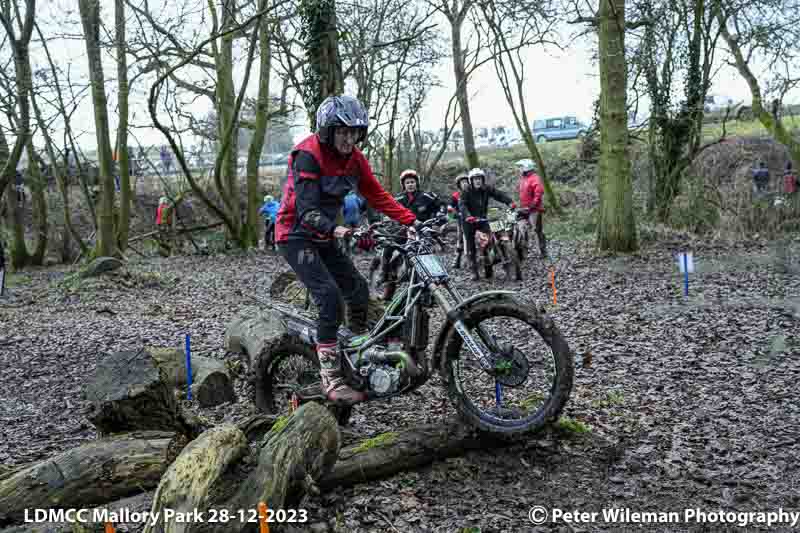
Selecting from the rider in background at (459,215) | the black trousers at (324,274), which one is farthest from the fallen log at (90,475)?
the rider in background at (459,215)

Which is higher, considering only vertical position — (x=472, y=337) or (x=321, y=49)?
(x=321, y=49)

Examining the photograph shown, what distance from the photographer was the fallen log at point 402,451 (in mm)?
4270

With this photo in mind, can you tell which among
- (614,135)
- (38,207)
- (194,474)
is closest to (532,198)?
(614,135)

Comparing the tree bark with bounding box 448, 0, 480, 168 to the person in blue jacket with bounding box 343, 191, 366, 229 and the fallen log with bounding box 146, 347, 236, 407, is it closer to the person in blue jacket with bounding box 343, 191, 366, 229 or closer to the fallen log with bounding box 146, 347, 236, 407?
the person in blue jacket with bounding box 343, 191, 366, 229

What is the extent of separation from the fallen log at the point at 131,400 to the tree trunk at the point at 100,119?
11.1 metres

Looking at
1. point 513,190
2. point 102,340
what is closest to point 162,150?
point 513,190

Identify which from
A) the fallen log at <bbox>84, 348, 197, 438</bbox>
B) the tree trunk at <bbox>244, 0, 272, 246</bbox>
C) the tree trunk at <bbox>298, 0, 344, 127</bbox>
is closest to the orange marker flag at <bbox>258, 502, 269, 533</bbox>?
the fallen log at <bbox>84, 348, 197, 438</bbox>

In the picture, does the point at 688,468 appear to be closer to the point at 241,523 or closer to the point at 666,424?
the point at 666,424

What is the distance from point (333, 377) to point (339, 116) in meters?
1.78

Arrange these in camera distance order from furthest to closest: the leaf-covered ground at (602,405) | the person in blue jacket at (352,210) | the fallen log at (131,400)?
the person in blue jacket at (352,210)
the fallen log at (131,400)
the leaf-covered ground at (602,405)

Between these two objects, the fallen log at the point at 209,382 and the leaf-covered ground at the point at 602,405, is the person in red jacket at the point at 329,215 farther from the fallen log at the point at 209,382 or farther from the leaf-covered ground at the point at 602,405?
the fallen log at the point at 209,382

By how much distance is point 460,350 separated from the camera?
4.66m

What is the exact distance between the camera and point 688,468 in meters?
4.29

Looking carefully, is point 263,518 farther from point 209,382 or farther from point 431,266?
point 209,382
